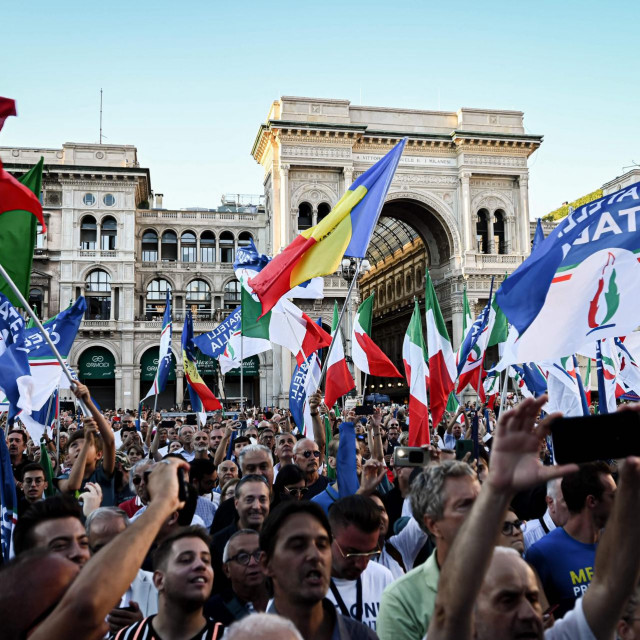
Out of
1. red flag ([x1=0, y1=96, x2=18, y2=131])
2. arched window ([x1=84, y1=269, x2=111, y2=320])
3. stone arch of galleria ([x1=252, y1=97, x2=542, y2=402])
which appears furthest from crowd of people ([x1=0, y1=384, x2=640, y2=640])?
arched window ([x1=84, y1=269, x2=111, y2=320])

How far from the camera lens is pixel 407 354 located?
12.5 m

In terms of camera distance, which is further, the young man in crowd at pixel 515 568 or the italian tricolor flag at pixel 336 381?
the italian tricolor flag at pixel 336 381

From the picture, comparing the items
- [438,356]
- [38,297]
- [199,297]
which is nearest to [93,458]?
[438,356]

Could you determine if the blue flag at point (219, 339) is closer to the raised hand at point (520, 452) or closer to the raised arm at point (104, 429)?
the raised arm at point (104, 429)

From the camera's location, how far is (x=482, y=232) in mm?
46031

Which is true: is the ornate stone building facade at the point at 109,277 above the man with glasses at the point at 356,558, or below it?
above

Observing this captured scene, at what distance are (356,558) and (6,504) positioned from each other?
9.82 ft

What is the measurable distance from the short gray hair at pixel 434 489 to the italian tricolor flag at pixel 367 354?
9918 mm

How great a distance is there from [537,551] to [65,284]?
44.1m

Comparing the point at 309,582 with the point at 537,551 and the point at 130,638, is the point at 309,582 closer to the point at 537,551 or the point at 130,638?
the point at 130,638

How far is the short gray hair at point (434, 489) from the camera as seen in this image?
338 centimetres

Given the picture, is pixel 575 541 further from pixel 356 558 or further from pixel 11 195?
pixel 11 195

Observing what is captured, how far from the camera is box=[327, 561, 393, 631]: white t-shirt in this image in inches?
141

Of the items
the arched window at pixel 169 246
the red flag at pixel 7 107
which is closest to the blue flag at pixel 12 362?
the red flag at pixel 7 107
